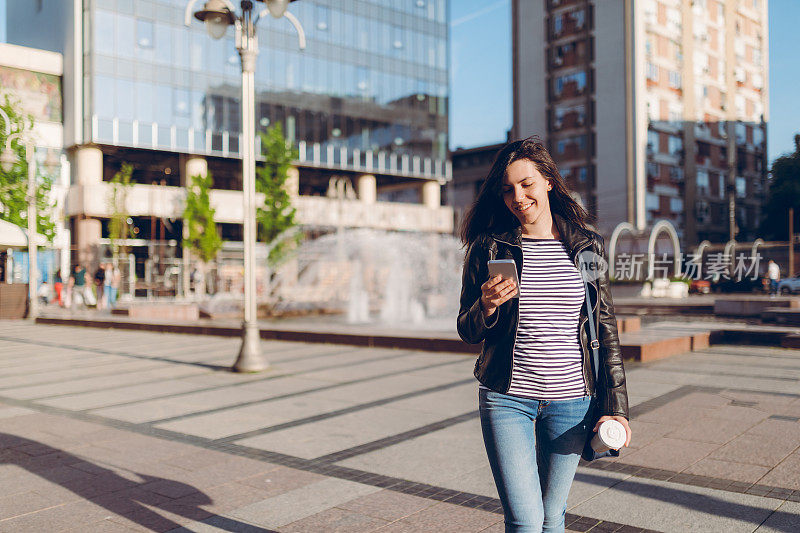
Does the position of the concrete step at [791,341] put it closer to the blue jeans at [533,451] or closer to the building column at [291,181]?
the blue jeans at [533,451]

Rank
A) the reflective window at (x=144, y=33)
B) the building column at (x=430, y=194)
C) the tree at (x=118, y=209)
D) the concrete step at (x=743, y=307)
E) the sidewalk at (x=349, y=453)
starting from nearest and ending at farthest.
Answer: the sidewalk at (x=349, y=453) < the concrete step at (x=743, y=307) < the tree at (x=118, y=209) < the reflective window at (x=144, y=33) < the building column at (x=430, y=194)

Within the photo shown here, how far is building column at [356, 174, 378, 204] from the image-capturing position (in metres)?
46.6

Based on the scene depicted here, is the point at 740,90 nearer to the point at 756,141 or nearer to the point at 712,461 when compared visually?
the point at 756,141

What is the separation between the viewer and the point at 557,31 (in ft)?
180

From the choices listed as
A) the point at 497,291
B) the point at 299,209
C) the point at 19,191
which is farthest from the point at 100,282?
the point at 497,291

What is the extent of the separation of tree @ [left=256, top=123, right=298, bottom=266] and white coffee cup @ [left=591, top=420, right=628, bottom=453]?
33.1 meters

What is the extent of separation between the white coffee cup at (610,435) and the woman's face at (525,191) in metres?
0.77

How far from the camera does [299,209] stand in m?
41.8

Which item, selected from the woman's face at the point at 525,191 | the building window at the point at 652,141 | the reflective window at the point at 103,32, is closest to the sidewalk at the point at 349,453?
the woman's face at the point at 525,191

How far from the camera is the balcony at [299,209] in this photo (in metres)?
36.4

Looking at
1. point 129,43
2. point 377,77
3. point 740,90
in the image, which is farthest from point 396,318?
point 740,90

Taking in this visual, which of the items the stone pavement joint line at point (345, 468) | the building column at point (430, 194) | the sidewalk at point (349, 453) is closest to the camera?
the sidewalk at point (349, 453)

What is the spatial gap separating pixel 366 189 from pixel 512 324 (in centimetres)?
4467

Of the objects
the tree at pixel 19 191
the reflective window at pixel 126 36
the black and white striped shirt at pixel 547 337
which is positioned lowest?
the black and white striped shirt at pixel 547 337
